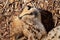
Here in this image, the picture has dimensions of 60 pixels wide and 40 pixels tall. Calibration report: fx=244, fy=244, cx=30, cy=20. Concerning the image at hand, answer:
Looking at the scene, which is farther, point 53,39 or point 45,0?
point 45,0

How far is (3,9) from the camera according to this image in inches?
132

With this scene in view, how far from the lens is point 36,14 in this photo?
7.07 feet

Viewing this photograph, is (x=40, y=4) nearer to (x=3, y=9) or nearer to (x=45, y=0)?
(x=45, y=0)

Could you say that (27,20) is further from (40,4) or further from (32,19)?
(40,4)

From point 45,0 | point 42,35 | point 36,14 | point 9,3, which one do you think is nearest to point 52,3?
point 45,0

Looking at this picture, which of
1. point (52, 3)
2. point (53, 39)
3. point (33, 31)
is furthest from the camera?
point (52, 3)

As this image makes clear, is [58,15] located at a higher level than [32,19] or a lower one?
lower

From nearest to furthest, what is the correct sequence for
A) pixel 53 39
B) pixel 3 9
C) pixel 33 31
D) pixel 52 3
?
pixel 53 39 → pixel 33 31 → pixel 52 3 → pixel 3 9

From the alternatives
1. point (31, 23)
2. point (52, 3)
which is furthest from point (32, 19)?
point (52, 3)

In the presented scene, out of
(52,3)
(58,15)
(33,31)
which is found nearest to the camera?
(33,31)

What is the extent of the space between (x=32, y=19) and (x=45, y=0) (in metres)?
1.11

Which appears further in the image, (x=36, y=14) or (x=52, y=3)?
(x=52, y=3)

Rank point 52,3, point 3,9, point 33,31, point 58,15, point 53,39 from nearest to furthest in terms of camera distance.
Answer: point 53,39 < point 33,31 < point 58,15 < point 52,3 < point 3,9

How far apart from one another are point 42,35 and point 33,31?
11cm
